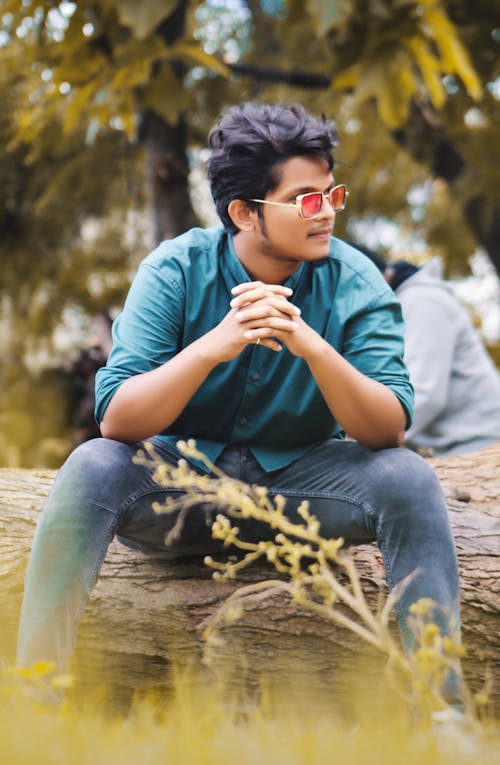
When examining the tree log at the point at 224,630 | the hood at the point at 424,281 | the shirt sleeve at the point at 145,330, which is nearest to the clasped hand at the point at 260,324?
the shirt sleeve at the point at 145,330

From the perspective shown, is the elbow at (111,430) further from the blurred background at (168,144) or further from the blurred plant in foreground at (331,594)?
the blurred background at (168,144)

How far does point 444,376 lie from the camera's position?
13.7ft

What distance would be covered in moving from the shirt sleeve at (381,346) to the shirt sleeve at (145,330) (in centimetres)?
52

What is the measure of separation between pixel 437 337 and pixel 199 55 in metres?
1.83

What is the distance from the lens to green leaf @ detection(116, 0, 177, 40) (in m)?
3.81

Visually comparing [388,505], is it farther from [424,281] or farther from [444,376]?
[424,281]

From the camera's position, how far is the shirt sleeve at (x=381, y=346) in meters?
2.63

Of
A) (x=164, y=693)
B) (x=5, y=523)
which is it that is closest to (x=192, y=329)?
(x=5, y=523)

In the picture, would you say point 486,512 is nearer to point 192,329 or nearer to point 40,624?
point 192,329

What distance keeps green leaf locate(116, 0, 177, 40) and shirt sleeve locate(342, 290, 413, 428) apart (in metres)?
1.80

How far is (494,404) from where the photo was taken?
4258mm

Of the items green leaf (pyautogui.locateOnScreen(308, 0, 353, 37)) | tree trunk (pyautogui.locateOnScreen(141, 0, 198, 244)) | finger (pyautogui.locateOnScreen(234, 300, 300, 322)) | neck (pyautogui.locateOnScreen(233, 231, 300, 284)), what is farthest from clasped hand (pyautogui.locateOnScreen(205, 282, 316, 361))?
tree trunk (pyautogui.locateOnScreen(141, 0, 198, 244))

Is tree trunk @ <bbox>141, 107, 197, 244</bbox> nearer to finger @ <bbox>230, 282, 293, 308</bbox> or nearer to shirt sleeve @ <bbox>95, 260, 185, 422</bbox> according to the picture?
shirt sleeve @ <bbox>95, 260, 185, 422</bbox>

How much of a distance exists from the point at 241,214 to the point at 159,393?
0.71 meters
